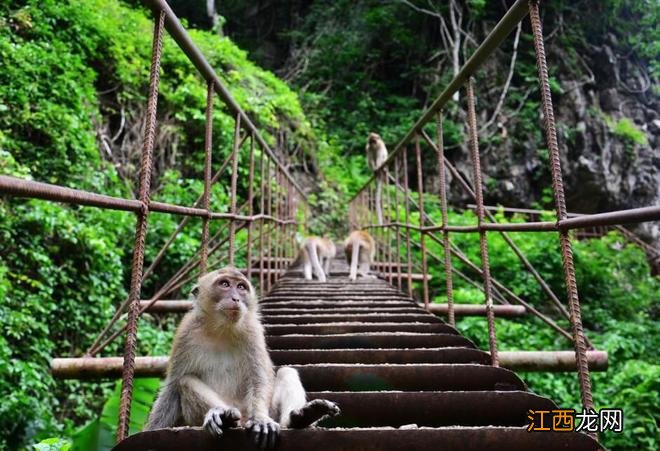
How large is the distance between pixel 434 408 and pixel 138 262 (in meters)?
1.39

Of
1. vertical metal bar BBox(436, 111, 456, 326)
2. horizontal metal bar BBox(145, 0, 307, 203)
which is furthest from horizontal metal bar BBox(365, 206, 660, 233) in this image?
horizontal metal bar BBox(145, 0, 307, 203)

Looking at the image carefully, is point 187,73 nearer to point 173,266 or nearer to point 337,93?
point 173,266

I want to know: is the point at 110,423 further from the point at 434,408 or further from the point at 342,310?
the point at 434,408

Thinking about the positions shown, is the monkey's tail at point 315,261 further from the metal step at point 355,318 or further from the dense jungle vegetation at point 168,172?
the metal step at point 355,318

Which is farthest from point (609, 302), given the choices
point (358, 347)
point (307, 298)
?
point (358, 347)

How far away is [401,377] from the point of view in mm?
2326

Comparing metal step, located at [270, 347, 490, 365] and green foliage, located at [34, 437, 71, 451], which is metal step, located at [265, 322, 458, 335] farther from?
green foliage, located at [34, 437, 71, 451]

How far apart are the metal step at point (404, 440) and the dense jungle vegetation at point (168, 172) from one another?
4.10 ft

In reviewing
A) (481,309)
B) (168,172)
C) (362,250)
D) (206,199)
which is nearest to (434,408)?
(206,199)

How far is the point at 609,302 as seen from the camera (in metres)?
10.6

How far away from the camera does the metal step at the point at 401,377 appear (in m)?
2.27

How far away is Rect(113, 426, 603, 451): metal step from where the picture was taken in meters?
1.55

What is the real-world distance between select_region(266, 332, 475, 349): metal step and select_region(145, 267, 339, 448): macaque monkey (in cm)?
66

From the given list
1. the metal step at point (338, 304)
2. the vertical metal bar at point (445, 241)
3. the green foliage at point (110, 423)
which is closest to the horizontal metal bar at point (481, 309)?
the metal step at point (338, 304)
